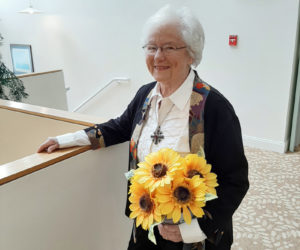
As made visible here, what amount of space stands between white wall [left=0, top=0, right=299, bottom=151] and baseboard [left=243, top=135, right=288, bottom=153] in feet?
0.04

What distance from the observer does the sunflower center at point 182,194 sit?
35.8 inches

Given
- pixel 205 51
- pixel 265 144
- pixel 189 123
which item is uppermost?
pixel 205 51

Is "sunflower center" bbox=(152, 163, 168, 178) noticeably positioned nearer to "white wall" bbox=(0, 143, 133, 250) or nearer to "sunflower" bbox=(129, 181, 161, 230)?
"sunflower" bbox=(129, 181, 161, 230)

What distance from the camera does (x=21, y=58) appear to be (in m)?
6.77

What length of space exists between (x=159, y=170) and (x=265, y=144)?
3.26 m

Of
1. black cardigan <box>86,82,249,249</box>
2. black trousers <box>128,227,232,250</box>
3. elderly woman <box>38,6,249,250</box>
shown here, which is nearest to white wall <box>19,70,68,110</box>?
elderly woman <box>38,6,249,250</box>

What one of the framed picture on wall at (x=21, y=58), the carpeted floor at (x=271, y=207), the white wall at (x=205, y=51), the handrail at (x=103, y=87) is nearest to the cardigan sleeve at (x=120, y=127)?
the carpeted floor at (x=271, y=207)

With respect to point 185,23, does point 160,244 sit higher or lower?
lower

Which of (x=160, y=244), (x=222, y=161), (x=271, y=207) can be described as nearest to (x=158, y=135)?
(x=222, y=161)

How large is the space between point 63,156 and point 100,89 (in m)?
4.18

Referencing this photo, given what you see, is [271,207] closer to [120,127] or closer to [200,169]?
[120,127]

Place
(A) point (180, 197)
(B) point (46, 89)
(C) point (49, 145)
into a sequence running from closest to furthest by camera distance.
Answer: (A) point (180, 197), (C) point (49, 145), (B) point (46, 89)

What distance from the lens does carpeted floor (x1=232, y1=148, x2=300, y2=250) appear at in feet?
7.24

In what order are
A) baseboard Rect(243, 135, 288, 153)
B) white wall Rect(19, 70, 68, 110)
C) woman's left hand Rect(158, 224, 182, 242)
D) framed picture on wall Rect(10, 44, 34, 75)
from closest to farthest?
woman's left hand Rect(158, 224, 182, 242) < baseboard Rect(243, 135, 288, 153) < white wall Rect(19, 70, 68, 110) < framed picture on wall Rect(10, 44, 34, 75)
